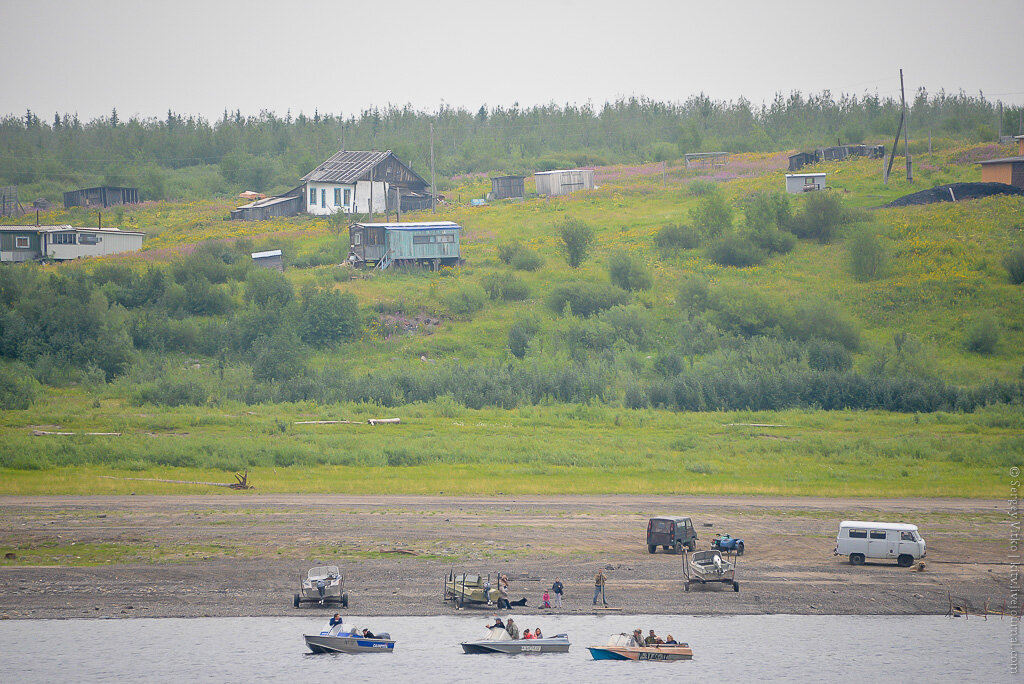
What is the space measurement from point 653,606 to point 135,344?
151ft

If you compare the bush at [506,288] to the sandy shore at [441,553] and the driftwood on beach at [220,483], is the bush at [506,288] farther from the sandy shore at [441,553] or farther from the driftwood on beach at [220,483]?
the sandy shore at [441,553]

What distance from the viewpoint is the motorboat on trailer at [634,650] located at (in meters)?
30.2

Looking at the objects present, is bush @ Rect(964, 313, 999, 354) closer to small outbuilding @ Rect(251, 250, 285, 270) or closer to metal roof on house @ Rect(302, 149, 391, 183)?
small outbuilding @ Rect(251, 250, 285, 270)

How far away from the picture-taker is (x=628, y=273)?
7700 cm

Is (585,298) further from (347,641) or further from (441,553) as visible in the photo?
(347,641)

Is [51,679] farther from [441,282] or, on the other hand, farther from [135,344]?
[441,282]

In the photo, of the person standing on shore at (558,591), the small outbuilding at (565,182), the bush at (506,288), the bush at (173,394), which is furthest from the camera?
the small outbuilding at (565,182)

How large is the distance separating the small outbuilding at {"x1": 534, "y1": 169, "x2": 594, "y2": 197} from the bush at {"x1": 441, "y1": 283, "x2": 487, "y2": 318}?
38.5 m

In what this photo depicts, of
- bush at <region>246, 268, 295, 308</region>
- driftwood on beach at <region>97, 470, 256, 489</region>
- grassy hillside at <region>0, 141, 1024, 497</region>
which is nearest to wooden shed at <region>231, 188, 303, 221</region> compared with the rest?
grassy hillside at <region>0, 141, 1024, 497</region>

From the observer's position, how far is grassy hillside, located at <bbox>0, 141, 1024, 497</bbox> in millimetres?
46375

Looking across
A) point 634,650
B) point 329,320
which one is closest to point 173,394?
point 329,320

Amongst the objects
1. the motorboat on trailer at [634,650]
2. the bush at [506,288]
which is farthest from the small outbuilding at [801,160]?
the motorboat on trailer at [634,650]

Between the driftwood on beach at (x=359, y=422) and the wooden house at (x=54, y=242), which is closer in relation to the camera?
the driftwood on beach at (x=359, y=422)

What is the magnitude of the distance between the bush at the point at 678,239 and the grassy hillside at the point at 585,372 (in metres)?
0.81
